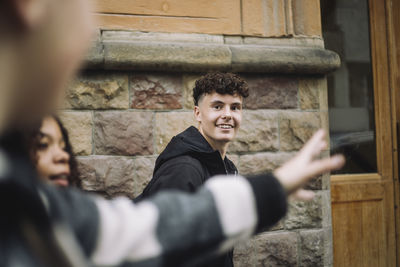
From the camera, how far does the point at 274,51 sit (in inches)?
127

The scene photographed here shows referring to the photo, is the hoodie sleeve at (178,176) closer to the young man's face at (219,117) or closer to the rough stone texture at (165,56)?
the young man's face at (219,117)

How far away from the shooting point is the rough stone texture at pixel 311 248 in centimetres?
326

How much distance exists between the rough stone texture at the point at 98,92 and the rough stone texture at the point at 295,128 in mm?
1293

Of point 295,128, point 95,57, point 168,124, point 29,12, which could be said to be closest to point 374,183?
point 295,128

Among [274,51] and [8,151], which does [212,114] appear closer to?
[274,51]

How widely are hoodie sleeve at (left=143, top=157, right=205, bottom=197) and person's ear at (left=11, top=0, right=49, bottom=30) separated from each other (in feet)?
4.65

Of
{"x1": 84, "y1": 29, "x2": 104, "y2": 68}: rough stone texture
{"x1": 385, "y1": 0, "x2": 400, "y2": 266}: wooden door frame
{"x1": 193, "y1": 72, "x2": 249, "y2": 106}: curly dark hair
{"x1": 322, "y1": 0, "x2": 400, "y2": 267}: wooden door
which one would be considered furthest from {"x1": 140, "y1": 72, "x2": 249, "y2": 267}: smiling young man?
{"x1": 385, "y1": 0, "x2": 400, "y2": 266}: wooden door frame

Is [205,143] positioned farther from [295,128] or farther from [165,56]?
[295,128]

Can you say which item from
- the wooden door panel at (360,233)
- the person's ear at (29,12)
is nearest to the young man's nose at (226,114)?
the wooden door panel at (360,233)

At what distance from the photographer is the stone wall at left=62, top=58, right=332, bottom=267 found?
290 cm

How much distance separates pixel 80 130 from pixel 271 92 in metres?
1.54

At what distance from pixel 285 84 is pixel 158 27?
3.73 feet

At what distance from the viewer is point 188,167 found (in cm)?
205

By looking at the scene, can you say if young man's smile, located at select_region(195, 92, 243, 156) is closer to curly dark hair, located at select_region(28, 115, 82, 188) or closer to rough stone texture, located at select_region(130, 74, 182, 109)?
rough stone texture, located at select_region(130, 74, 182, 109)
